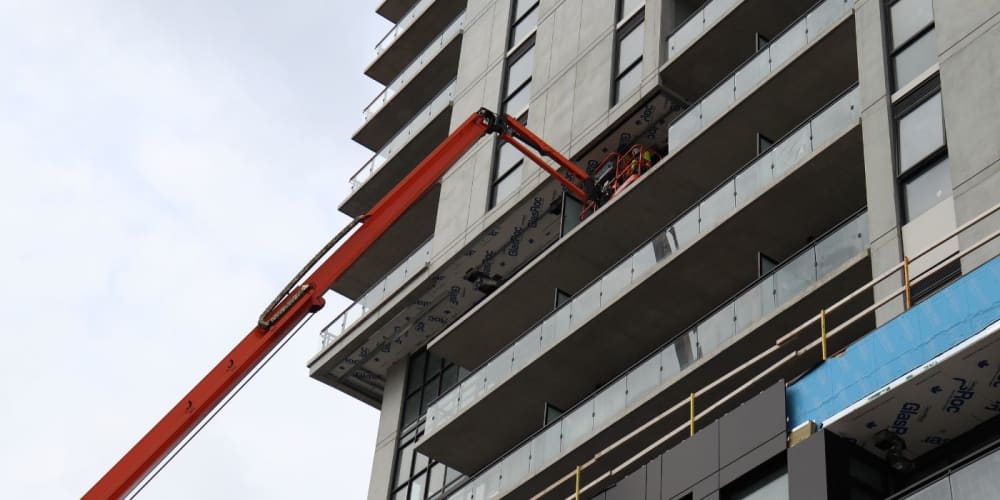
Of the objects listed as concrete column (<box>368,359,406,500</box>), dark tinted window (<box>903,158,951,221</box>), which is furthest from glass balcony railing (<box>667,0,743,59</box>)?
concrete column (<box>368,359,406,500</box>)

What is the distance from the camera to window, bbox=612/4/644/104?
4550 centimetres

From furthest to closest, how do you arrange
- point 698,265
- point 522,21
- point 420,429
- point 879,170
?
point 522,21 → point 420,429 → point 698,265 → point 879,170

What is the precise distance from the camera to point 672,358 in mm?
36438

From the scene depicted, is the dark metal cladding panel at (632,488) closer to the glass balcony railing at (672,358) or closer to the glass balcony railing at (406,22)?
the glass balcony railing at (672,358)

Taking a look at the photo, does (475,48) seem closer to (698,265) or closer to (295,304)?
(295,304)

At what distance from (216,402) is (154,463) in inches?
107

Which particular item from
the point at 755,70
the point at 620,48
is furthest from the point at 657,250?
the point at 620,48

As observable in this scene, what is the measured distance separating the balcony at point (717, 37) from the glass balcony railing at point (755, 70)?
94.2 inches

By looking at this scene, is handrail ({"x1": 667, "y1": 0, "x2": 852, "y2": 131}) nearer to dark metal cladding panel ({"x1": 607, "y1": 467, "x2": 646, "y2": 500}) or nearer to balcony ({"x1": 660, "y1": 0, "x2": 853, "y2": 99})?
balcony ({"x1": 660, "y1": 0, "x2": 853, "y2": 99})

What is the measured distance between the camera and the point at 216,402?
1604 inches

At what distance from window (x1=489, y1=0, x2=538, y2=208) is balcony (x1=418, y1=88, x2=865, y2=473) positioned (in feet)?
26.0

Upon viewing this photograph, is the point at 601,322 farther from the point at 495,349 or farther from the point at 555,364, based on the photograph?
the point at 495,349

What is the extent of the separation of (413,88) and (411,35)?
3525 millimetres

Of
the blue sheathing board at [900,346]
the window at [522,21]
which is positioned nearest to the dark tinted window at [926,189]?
the blue sheathing board at [900,346]
